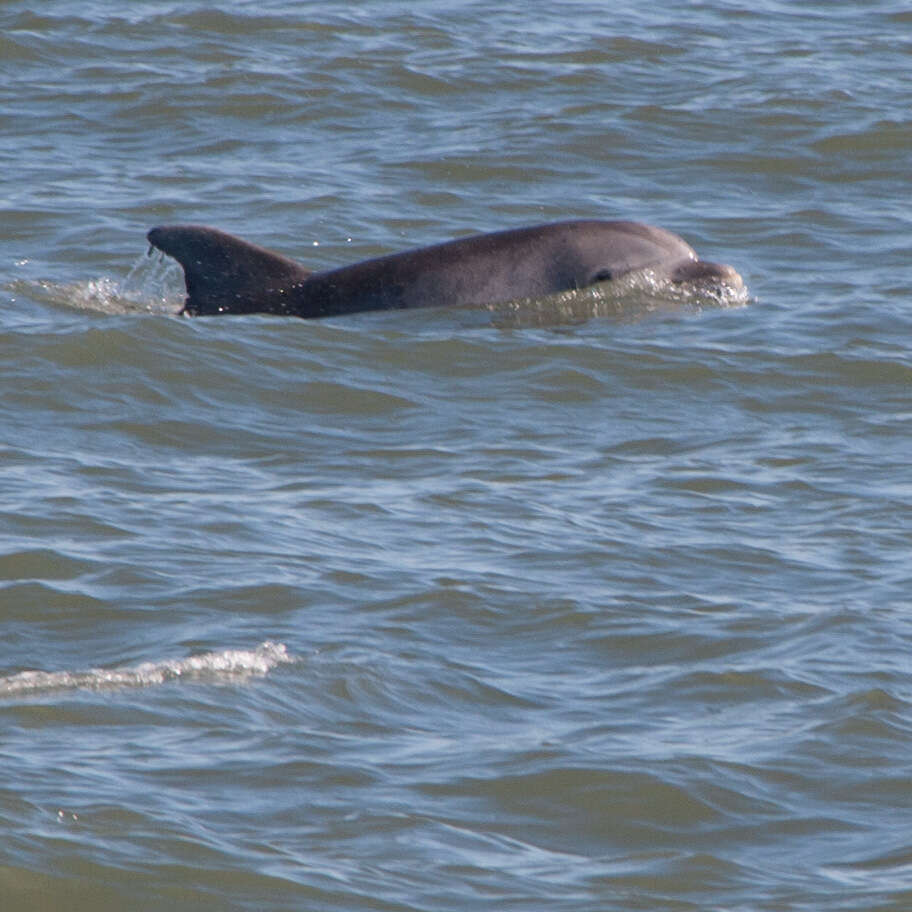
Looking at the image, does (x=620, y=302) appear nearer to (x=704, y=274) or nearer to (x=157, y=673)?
(x=704, y=274)

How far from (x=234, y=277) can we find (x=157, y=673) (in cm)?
618

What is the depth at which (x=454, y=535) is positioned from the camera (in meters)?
10.7

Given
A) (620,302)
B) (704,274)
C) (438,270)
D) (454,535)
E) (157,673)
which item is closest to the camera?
(157,673)

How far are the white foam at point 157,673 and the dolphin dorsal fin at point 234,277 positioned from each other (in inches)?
228

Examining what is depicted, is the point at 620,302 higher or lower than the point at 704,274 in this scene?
lower

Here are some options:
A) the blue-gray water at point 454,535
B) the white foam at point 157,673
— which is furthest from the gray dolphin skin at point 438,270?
the white foam at point 157,673

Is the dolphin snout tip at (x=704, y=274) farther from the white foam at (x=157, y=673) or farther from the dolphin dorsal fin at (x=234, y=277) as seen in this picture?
the white foam at (x=157, y=673)

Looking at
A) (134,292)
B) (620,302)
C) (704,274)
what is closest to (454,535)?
(620,302)

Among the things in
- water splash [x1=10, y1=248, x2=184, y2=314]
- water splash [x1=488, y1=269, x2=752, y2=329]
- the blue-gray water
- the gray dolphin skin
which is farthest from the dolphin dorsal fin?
water splash [x1=488, y1=269, x2=752, y2=329]

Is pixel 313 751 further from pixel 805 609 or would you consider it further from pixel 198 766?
pixel 805 609

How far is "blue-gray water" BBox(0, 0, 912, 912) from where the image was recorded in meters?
7.54

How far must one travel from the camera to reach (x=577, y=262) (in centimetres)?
1505

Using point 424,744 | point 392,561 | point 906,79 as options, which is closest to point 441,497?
point 392,561

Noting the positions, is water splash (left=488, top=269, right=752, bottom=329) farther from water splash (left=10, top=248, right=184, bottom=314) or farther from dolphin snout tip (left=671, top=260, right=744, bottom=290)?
water splash (left=10, top=248, right=184, bottom=314)
